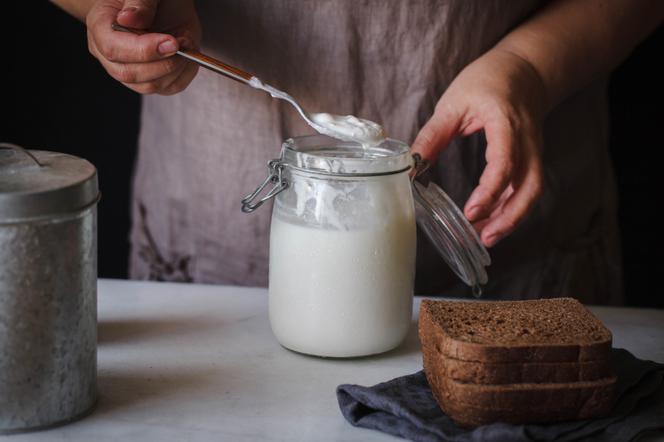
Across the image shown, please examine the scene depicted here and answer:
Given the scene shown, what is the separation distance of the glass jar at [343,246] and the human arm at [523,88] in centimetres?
16

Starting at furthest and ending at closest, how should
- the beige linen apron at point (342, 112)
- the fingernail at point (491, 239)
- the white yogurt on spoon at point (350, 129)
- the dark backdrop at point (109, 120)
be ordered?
the dark backdrop at point (109, 120) < the beige linen apron at point (342, 112) < the fingernail at point (491, 239) < the white yogurt on spoon at point (350, 129)

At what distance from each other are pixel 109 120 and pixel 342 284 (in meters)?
0.96

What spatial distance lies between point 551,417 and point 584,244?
0.71 metres

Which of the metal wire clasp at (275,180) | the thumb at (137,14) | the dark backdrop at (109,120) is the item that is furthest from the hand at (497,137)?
the dark backdrop at (109,120)

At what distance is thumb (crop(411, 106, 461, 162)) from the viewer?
1069mm

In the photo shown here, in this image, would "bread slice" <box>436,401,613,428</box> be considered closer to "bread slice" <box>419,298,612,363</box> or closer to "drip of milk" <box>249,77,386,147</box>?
"bread slice" <box>419,298,612,363</box>

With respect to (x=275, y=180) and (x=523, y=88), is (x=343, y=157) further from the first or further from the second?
(x=523, y=88)

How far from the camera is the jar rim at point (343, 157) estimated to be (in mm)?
840

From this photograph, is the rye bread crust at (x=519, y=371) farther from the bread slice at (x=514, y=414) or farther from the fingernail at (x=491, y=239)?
the fingernail at (x=491, y=239)

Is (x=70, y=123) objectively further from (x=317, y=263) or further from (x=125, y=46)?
(x=317, y=263)

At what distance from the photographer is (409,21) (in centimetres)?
123

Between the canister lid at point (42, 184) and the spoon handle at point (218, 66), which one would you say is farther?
the spoon handle at point (218, 66)

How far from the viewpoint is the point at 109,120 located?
167cm

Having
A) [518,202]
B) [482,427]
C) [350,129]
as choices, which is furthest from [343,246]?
[518,202]
